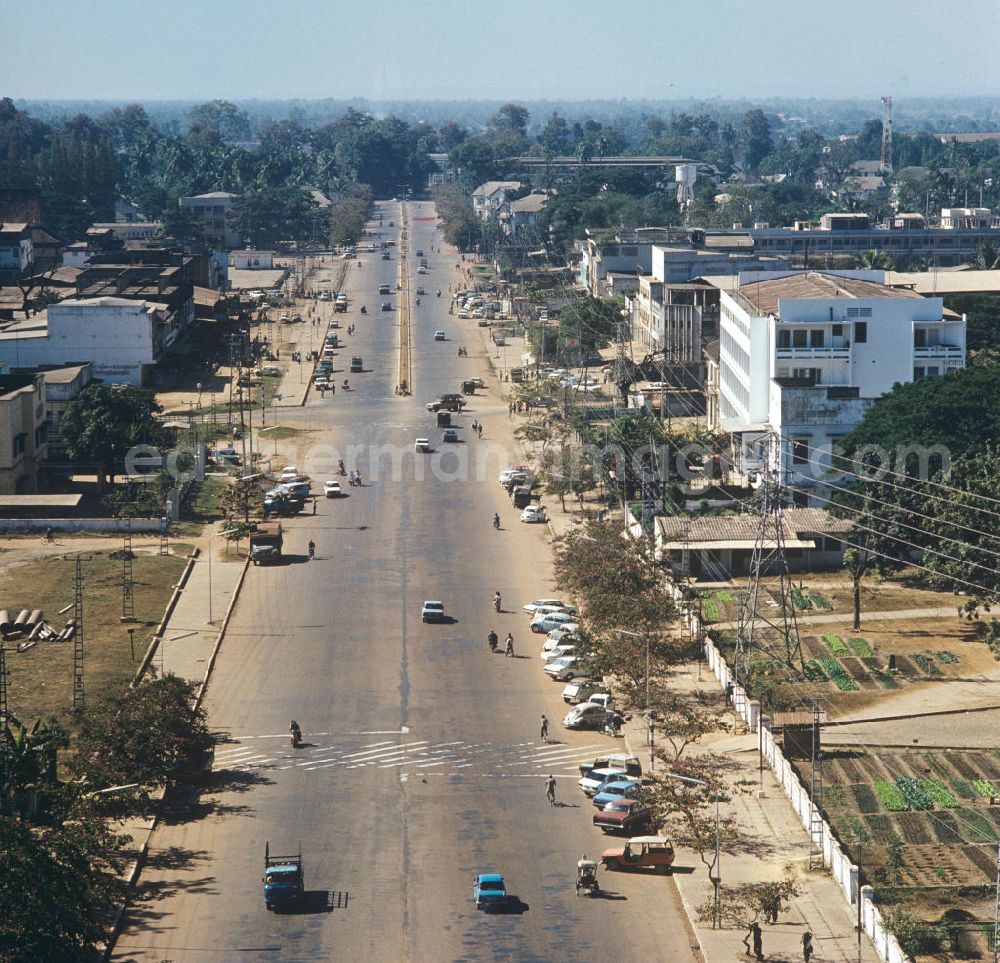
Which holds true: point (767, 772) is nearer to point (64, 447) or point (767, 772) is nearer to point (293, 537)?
point (293, 537)

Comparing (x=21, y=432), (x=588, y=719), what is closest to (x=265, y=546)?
(x=21, y=432)

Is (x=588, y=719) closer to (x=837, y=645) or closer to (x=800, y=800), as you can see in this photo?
(x=800, y=800)

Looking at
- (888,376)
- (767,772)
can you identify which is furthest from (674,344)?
(767,772)

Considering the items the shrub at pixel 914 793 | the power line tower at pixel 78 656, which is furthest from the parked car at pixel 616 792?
the power line tower at pixel 78 656

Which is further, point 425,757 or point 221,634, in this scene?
point 221,634

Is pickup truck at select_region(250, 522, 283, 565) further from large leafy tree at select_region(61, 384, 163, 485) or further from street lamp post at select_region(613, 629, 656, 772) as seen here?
street lamp post at select_region(613, 629, 656, 772)

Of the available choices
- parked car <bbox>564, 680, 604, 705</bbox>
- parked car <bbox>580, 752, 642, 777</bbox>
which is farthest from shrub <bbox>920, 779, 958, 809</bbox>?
parked car <bbox>564, 680, 604, 705</bbox>
